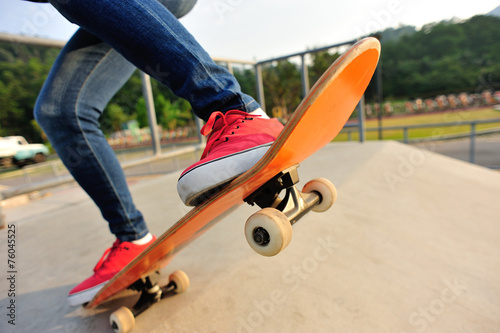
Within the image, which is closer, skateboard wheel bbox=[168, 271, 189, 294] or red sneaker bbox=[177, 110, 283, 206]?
red sneaker bbox=[177, 110, 283, 206]

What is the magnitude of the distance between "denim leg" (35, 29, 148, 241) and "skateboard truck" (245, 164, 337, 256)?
20.5 inches

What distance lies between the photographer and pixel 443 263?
1.16 meters

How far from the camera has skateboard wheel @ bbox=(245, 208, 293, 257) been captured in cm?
62

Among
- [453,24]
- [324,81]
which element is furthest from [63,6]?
[453,24]

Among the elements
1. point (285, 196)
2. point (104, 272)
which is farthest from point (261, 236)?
point (104, 272)

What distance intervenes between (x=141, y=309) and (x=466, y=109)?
122 ft

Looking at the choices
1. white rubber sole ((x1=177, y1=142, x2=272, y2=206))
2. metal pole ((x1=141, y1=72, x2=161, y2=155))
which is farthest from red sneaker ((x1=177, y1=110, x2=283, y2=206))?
metal pole ((x1=141, y1=72, x2=161, y2=155))

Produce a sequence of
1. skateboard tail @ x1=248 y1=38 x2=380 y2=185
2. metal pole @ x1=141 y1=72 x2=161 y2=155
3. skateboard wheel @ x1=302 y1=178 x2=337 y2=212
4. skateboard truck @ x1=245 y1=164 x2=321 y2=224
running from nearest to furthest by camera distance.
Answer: skateboard tail @ x1=248 y1=38 x2=380 y2=185, skateboard truck @ x1=245 y1=164 x2=321 y2=224, skateboard wheel @ x1=302 y1=178 x2=337 y2=212, metal pole @ x1=141 y1=72 x2=161 y2=155

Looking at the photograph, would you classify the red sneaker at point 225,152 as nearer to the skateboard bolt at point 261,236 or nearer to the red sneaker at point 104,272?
the skateboard bolt at point 261,236

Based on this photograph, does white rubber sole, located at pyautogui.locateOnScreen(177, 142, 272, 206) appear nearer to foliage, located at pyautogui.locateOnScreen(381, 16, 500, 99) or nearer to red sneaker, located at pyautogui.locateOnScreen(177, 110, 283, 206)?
red sneaker, located at pyautogui.locateOnScreen(177, 110, 283, 206)

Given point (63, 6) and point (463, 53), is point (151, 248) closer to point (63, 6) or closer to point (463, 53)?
point (63, 6)

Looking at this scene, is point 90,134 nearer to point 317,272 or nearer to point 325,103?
point 325,103

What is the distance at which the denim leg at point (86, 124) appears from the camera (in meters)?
0.95

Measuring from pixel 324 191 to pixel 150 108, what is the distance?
2224mm
